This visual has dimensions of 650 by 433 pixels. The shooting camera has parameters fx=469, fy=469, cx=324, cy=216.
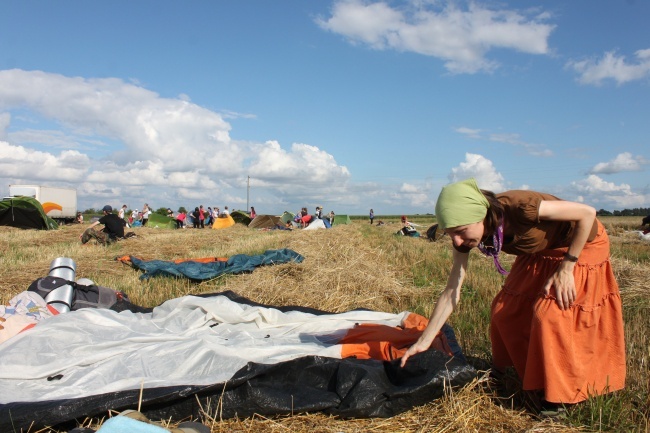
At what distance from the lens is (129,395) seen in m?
2.58

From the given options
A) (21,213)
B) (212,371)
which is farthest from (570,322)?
(21,213)

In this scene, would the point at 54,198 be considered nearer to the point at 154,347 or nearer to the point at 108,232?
the point at 108,232

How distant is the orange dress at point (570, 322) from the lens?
249 cm

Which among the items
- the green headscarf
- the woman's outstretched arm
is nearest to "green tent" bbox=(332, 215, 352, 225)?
the woman's outstretched arm

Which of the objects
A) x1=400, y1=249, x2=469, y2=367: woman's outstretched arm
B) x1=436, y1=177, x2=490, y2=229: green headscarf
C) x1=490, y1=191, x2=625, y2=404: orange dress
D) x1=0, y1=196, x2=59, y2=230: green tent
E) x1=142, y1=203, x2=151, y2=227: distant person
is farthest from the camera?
x1=142, y1=203, x2=151, y2=227: distant person

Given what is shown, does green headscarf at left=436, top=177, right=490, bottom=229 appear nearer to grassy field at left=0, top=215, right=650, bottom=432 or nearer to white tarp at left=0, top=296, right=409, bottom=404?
grassy field at left=0, top=215, right=650, bottom=432

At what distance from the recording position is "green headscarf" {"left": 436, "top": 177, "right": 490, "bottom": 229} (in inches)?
92.6

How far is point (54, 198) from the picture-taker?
98.6 ft

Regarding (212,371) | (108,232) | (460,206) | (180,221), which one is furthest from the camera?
(180,221)

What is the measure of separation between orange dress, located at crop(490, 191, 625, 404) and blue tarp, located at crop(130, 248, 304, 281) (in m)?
5.04

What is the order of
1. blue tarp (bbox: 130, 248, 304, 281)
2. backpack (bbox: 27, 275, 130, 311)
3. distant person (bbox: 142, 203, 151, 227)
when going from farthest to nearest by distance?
distant person (bbox: 142, 203, 151, 227), blue tarp (bbox: 130, 248, 304, 281), backpack (bbox: 27, 275, 130, 311)

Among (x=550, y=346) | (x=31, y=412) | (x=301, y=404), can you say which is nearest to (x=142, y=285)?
(x=31, y=412)

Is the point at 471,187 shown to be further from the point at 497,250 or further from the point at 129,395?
the point at 129,395

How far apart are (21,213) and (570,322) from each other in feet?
73.7
